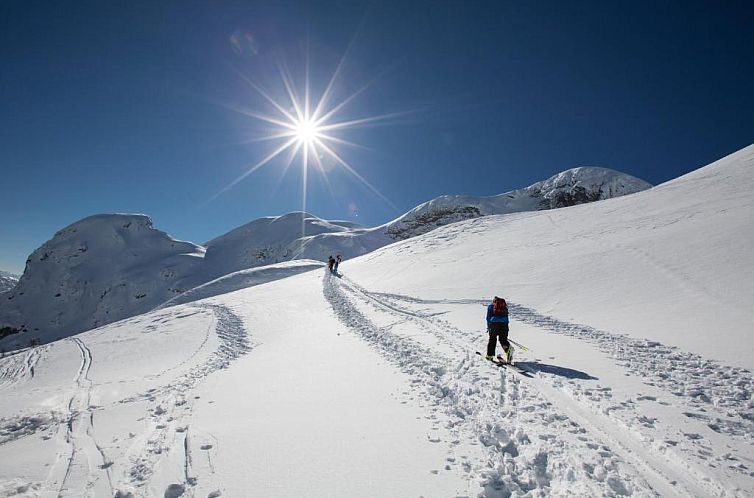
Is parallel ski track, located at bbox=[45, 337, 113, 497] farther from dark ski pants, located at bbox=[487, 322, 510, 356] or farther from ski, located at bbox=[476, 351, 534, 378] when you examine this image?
dark ski pants, located at bbox=[487, 322, 510, 356]

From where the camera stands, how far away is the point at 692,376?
23.7ft

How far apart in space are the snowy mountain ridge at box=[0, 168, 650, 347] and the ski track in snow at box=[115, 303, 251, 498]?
133556 mm

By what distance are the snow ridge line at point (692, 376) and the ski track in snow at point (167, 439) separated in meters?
8.22

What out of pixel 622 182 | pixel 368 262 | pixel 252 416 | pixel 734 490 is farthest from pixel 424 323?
pixel 622 182

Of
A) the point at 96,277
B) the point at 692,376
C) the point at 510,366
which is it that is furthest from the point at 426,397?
the point at 96,277

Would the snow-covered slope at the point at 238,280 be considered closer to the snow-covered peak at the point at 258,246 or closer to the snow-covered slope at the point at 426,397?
the snow-covered slope at the point at 426,397

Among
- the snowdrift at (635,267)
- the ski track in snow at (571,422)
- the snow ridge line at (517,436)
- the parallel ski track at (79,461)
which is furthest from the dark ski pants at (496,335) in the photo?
the parallel ski track at (79,461)

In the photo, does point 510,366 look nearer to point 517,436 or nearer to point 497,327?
point 497,327

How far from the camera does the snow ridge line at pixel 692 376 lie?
222 inches

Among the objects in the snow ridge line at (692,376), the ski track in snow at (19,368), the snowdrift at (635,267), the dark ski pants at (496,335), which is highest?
the snowdrift at (635,267)

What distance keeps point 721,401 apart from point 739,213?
18.3 metres

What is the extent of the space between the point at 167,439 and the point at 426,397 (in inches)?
188

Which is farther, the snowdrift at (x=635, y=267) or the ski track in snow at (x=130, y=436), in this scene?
the snowdrift at (x=635, y=267)

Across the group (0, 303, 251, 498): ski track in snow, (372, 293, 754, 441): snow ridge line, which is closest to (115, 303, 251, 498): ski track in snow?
(0, 303, 251, 498): ski track in snow
